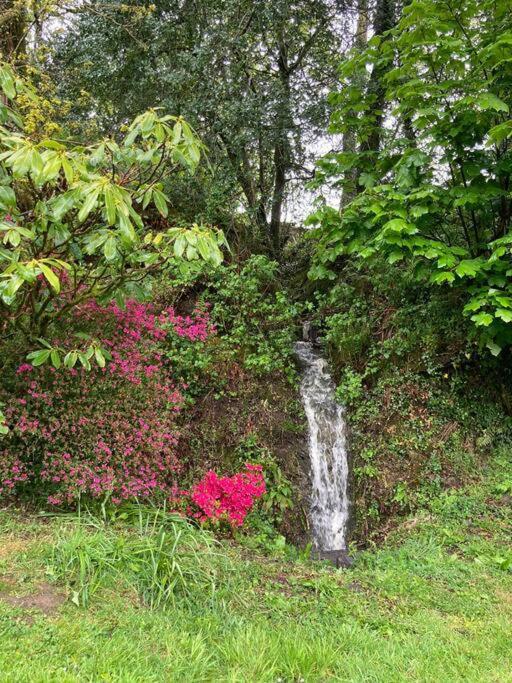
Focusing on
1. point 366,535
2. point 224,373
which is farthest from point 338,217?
point 366,535

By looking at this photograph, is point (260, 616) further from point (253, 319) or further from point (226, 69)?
point (226, 69)

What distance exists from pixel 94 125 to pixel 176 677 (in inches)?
298

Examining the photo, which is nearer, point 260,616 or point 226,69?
point 260,616

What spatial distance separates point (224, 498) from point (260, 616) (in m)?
1.46

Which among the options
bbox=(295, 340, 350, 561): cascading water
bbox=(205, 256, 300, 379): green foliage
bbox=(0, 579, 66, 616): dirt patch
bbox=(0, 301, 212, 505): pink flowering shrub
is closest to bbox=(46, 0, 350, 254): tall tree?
bbox=(205, 256, 300, 379): green foliage

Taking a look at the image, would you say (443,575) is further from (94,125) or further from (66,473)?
(94,125)

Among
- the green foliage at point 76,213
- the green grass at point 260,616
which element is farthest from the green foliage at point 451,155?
the green grass at point 260,616

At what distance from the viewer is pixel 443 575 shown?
3.69m

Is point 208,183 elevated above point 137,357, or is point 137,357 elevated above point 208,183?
point 208,183

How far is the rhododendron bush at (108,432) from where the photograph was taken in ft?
12.4

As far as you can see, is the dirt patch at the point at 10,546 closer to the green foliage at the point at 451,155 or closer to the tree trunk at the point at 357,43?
the green foliage at the point at 451,155

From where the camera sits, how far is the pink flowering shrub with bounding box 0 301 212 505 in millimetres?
3771

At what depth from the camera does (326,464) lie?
18.4 feet

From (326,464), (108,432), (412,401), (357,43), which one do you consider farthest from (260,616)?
(357,43)
